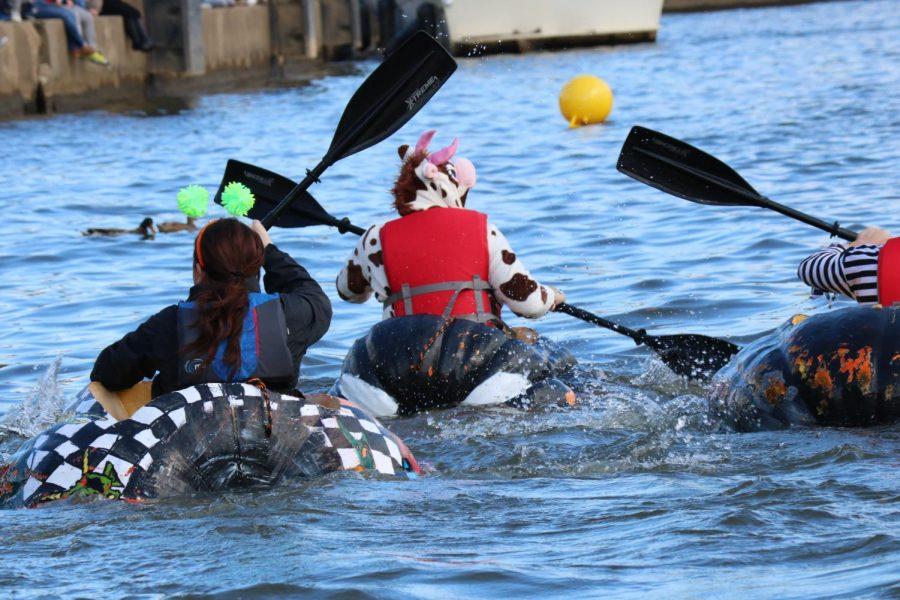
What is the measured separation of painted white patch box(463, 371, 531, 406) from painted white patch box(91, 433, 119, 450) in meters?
2.14

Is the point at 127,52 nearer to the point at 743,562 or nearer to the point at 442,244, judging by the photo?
the point at 442,244

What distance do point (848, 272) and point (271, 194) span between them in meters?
3.41

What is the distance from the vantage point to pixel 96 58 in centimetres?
2164

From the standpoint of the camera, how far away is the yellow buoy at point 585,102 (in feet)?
63.0

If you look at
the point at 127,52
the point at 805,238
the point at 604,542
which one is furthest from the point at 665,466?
the point at 127,52

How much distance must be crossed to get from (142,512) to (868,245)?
306 centimetres

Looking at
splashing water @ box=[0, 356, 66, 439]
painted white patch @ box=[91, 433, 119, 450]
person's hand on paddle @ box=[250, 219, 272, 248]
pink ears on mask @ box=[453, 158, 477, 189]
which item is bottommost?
splashing water @ box=[0, 356, 66, 439]

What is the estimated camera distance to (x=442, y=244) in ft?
22.1

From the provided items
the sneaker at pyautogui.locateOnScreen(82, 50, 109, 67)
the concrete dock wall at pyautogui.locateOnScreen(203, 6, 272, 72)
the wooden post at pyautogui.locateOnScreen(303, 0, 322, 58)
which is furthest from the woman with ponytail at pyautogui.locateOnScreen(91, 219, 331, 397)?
the wooden post at pyautogui.locateOnScreen(303, 0, 322, 58)

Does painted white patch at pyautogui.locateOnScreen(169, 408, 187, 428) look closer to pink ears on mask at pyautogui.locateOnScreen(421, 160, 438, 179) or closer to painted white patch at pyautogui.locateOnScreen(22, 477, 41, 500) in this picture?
painted white patch at pyautogui.locateOnScreen(22, 477, 41, 500)

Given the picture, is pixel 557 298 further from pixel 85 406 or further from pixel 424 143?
pixel 85 406

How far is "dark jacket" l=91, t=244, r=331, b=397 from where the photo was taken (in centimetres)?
505

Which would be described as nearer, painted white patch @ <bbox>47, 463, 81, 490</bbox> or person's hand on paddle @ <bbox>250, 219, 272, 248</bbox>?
painted white patch @ <bbox>47, 463, 81, 490</bbox>

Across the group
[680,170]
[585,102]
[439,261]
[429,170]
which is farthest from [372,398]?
[585,102]
